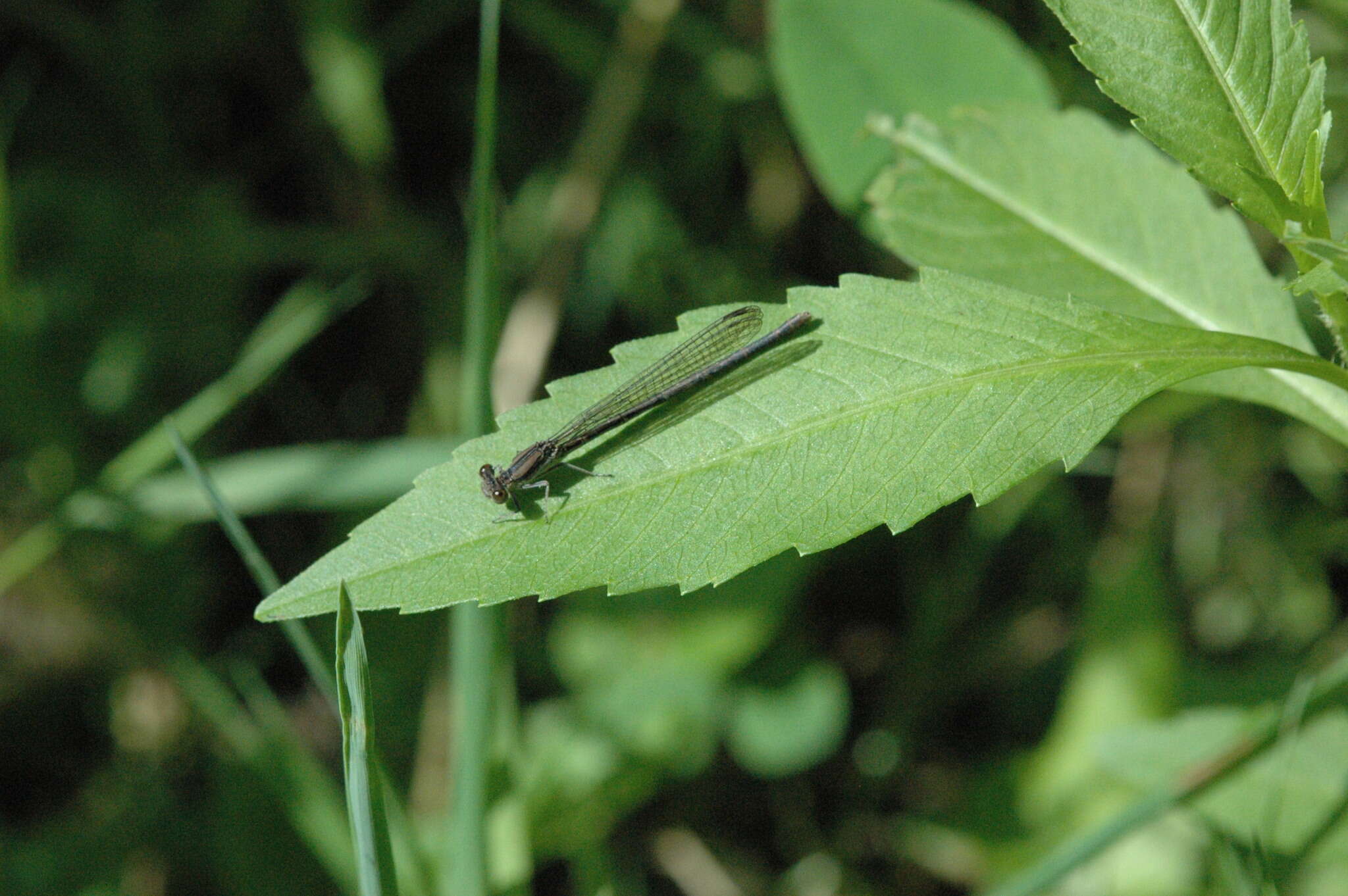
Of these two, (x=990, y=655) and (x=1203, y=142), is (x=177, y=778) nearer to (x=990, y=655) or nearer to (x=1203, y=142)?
(x=990, y=655)

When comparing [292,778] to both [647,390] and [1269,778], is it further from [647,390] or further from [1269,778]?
[1269,778]

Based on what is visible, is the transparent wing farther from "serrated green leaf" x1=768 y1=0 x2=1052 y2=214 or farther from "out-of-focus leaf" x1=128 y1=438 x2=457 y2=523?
"out-of-focus leaf" x1=128 y1=438 x2=457 y2=523

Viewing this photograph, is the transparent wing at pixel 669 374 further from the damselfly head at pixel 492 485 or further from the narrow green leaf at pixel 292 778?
the narrow green leaf at pixel 292 778

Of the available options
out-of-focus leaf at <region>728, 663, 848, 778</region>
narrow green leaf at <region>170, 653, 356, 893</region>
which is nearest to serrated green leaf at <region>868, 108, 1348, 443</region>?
out-of-focus leaf at <region>728, 663, 848, 778</region>

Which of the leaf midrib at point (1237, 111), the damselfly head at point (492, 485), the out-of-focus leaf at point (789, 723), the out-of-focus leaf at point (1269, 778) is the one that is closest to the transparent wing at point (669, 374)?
the damselfly head at point (492, 485)

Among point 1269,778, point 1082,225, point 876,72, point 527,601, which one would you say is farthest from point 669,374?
point 527,601

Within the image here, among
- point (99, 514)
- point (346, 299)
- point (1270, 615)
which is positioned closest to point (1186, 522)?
point (1270, 615)
